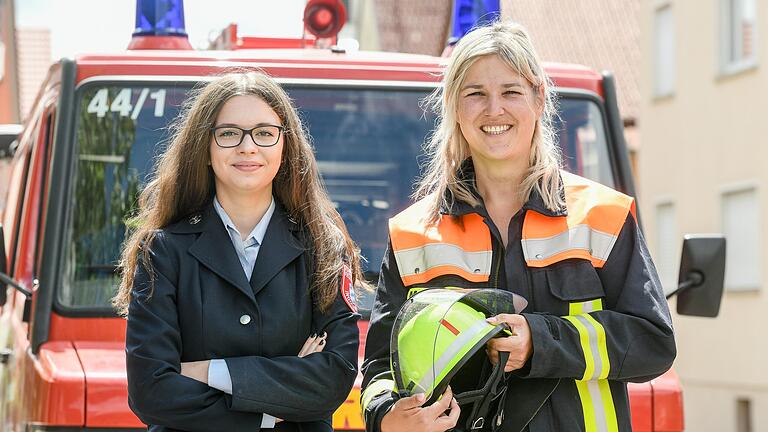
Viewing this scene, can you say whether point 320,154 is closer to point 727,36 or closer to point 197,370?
point 197,370

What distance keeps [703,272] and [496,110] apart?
1525 millimetres

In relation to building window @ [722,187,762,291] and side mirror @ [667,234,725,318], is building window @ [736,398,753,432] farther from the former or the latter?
side mirror @ [667,234,725,318]

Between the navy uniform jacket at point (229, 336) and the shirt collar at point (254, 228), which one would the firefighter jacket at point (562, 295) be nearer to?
the navy uniform jacket at point (229, 336)

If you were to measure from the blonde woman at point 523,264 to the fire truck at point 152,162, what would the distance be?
52.1 inches

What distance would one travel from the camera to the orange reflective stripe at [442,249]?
3.44 meters

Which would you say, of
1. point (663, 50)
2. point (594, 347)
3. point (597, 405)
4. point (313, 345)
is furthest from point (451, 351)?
point (663, 50)

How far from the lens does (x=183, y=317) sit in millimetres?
3521

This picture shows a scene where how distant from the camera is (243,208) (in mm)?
3705

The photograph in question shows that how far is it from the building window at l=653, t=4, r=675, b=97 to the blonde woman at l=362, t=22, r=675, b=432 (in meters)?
20.4

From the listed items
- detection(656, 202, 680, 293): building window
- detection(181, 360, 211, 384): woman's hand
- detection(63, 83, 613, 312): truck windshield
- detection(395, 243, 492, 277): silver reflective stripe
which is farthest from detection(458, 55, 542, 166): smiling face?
detection(656, 202, 680, 293): building window

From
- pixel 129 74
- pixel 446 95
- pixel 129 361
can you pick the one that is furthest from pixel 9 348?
pixel 446 95

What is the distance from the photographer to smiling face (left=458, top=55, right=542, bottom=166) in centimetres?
352

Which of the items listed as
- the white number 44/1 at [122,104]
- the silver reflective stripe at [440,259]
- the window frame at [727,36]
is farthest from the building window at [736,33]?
the silver reflective stripe at [440,259]

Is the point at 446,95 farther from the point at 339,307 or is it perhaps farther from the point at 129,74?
the point at 129,74
